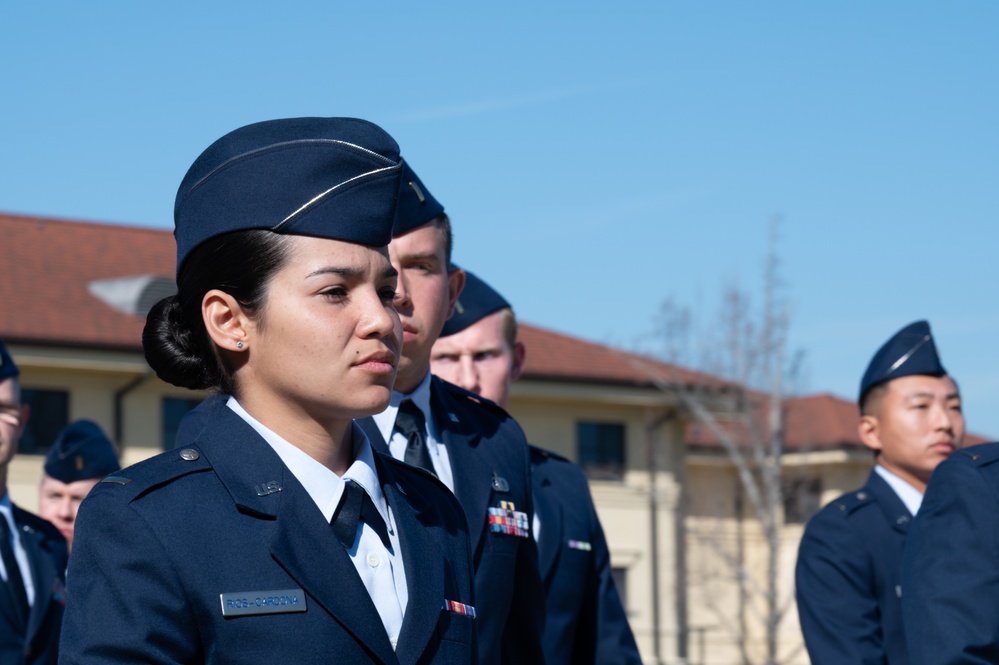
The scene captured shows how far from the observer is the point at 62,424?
1128 inches

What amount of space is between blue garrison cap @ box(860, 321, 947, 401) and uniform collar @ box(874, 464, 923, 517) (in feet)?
1.49

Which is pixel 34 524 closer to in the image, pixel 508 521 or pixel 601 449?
pixel 508 521

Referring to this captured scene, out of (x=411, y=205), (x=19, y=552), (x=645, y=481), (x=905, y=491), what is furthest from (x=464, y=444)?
A: (x=645, y=481)

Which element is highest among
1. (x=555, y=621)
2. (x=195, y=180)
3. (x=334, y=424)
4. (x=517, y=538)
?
(x=195, y=180)

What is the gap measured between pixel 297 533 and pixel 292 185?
1.91ft

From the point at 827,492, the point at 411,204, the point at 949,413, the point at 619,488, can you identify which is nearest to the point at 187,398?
the point at 619,488

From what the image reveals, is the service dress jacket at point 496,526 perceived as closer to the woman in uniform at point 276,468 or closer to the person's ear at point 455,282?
the person's ear at point 455,282

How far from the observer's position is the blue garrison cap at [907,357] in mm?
7035

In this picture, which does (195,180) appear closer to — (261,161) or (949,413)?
(261,161)

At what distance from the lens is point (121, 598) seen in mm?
2422

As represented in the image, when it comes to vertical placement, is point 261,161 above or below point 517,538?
above

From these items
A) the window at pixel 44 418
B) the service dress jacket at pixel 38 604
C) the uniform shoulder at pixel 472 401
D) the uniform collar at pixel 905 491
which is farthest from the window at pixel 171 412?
the uniform shoulder at pixel 472 401

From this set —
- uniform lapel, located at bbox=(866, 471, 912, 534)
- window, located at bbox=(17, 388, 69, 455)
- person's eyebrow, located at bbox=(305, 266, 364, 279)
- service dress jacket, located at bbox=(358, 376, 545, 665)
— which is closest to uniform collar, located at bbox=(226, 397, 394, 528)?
person's eyebrow, located at bbox=(305, 266, 364, 279)

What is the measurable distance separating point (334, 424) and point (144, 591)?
466mm
